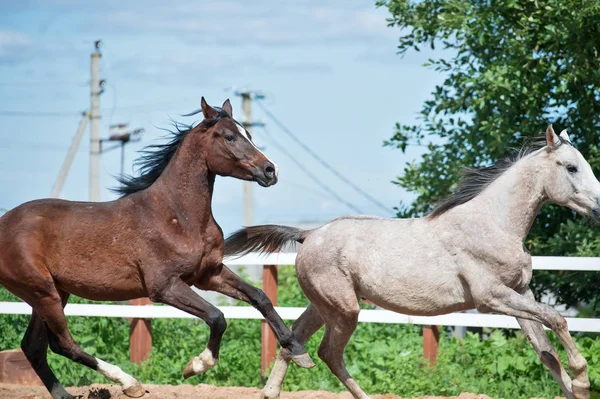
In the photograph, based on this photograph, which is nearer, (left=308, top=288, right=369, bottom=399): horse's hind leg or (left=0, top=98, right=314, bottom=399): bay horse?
(left=0, top=98, right=314, bottom=399): bay horse

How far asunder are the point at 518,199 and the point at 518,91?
3539 mm

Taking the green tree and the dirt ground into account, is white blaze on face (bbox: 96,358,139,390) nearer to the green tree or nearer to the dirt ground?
the dirt ground

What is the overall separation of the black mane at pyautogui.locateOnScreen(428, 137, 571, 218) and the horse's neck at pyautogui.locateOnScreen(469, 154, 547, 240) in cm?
14

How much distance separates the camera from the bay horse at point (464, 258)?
19.7 ft

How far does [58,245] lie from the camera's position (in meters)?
6.23

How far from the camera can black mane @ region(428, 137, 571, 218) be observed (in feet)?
21.0

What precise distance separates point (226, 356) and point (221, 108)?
10.7 ft

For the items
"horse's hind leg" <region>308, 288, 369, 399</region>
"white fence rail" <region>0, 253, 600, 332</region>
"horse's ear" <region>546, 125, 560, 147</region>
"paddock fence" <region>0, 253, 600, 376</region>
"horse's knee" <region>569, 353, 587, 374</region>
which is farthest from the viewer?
"paddock fence" <region>0, 253, 600, 376</region>

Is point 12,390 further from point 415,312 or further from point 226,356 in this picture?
point 415,312

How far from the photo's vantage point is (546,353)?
6082 millimetres

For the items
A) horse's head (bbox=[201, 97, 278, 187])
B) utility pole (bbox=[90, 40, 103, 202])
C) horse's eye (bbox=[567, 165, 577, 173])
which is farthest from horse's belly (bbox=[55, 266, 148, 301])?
utility pole (bbox=[90, 40, 103, 202])

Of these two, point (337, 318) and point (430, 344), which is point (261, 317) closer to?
point (430, 344)

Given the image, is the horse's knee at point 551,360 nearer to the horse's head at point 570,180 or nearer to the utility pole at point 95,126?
the horse's head at point 570,180

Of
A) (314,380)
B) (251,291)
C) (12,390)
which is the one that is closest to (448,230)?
(251,291)
